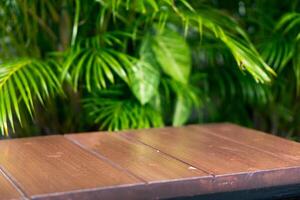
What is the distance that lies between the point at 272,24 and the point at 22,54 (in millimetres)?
870

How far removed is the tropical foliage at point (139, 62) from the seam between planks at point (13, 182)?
0.36 m

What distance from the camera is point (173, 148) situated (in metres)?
1.26

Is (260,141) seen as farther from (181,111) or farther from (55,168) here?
(55,168)

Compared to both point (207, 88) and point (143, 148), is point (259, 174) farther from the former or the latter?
point (207, 88)

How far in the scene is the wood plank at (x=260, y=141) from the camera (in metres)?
1.22

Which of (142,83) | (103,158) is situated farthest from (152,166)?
(142,83)

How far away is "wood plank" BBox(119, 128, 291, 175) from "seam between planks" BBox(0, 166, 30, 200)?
36 centimetres

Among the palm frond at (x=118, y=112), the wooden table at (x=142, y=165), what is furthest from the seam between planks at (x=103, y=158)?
the palm frond at (x=118, y=112)

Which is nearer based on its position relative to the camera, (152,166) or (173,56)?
(152,166)

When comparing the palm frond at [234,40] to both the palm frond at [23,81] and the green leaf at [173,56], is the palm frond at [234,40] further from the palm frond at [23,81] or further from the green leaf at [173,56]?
the palm frond at [23,81]

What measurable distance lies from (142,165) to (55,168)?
0.57 feet

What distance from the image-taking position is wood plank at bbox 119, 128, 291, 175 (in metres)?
1.09

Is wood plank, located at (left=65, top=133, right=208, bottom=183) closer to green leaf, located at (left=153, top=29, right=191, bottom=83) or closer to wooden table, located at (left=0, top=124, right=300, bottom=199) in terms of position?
wooden table, located at (left=0, top=124, right=300, bottom=199)

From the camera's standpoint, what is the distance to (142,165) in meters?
1.08
